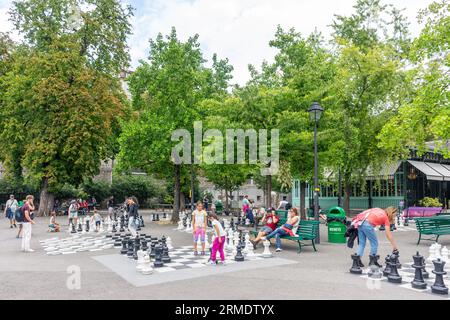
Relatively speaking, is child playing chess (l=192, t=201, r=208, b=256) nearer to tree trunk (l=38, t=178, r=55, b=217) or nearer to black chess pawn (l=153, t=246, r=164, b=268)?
black chess pawn (l=153, t=246, r=164, b=268)

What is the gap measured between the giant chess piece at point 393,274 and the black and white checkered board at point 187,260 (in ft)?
12.0

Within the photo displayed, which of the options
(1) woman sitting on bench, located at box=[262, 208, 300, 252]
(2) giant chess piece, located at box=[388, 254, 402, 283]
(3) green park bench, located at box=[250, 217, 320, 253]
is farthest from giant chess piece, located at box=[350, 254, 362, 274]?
(1) woman sitting on bench, located at box=[262, 208, 300, 252]

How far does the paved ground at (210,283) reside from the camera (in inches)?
257

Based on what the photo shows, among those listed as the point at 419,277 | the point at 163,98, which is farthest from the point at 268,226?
the point at 163,98

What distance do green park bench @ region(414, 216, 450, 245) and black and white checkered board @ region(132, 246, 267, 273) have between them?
668cm

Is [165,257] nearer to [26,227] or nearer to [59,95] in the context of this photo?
[26,227]

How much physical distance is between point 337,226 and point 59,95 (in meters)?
22.9

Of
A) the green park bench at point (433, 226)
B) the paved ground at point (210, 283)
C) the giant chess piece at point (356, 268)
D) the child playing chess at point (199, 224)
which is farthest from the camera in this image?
the green park bench at point (433, 226)

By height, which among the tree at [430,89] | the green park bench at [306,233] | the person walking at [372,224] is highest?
the tree at [430,89]

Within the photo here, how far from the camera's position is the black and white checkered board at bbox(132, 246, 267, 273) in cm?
908

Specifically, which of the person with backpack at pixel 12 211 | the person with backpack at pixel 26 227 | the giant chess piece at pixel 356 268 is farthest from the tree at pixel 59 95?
the giant chess piece at pixel 356 268

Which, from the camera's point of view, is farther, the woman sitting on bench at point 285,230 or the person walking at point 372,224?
the woman sitting on bench at point 285,230

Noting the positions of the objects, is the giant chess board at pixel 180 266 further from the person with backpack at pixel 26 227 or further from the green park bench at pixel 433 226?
the green park bench at pixel 433 226

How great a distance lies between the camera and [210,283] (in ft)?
24.3
